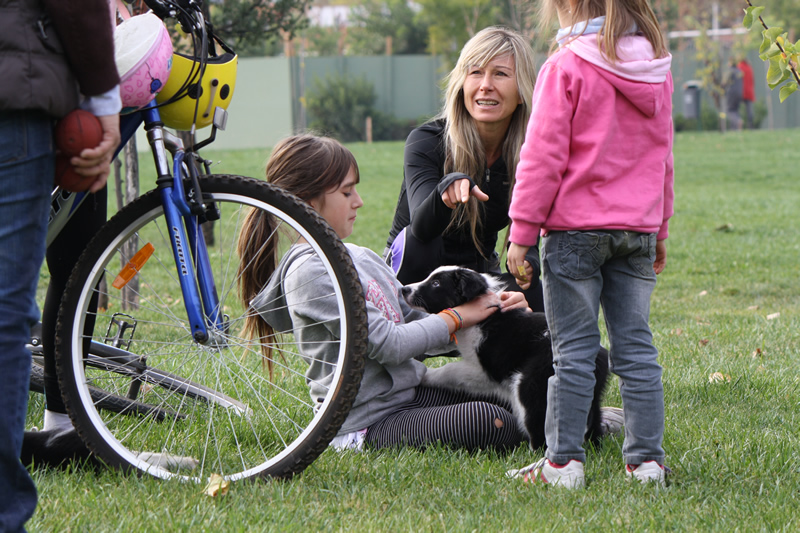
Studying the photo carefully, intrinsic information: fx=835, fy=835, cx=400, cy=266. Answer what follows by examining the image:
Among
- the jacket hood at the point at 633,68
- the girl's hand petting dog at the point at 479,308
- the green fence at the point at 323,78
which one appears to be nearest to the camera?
the jacket hood at the point at 633,68

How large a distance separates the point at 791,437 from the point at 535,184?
1434 mm

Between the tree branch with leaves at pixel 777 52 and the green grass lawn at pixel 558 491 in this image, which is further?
the tree branch with leaves at pixel 777 52

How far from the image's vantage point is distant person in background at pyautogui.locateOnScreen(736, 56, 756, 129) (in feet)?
93.4

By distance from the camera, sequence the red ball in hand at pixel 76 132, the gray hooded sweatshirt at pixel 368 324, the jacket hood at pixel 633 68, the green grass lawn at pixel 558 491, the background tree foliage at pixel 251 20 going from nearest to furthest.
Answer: the red ball in hand at pixel 76 132
the green grass lawn at pixel 558 491
the jacket hood at pixel 633 68
the gray hooded sweatshirt at pixel 368 324
the background tree foliage at pixel 251 20

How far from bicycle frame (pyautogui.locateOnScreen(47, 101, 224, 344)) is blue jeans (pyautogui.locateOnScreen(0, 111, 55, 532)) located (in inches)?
23.3

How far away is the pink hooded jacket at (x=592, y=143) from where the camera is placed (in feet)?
8.25

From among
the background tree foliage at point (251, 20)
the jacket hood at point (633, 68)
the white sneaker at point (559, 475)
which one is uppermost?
the background tree foliage at point (251, 20)

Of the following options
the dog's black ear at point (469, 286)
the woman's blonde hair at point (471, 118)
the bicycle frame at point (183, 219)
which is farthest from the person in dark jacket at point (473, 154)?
the bicycle frame at point (183, 219)

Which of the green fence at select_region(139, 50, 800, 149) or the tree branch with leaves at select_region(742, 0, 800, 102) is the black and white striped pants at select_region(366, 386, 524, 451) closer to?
the tree branch with leaves at select_region(742, 0, 800, 102)

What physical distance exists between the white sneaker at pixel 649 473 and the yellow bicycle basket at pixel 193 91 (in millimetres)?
1735

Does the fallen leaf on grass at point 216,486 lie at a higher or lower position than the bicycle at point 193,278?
lower

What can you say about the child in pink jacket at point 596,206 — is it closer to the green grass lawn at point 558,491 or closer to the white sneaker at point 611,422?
the green grass lawn at point 558,491

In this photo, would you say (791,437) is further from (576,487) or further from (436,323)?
(436,323)

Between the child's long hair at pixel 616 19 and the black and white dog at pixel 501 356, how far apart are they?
113cm
